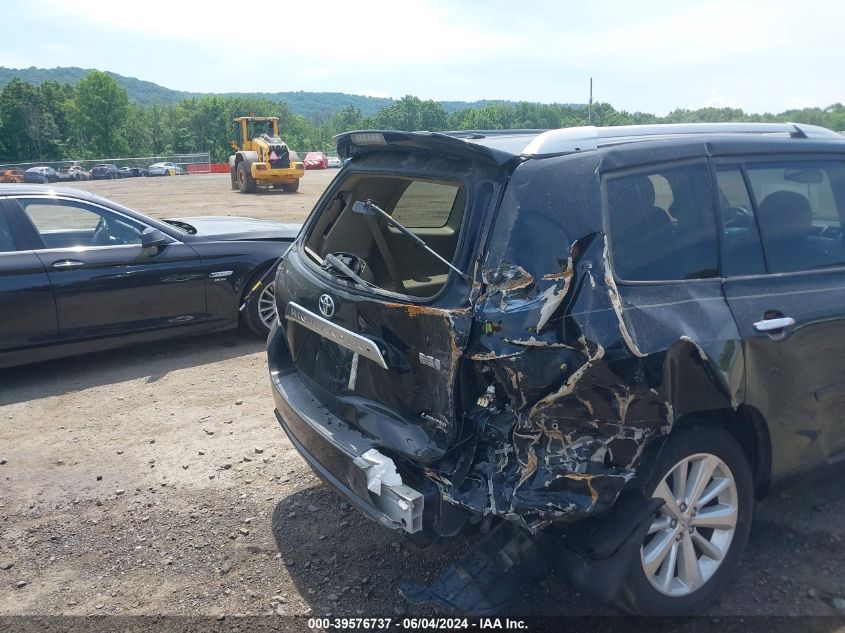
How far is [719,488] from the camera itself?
9.66 ft

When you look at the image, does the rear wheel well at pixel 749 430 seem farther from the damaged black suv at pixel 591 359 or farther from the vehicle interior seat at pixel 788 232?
the vehicle interior seat at pixel 788 232

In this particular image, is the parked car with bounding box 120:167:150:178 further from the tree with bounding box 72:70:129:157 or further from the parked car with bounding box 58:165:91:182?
the tree with bounding box 72:70:129:157

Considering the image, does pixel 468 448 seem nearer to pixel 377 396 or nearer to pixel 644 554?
pixel 377 396

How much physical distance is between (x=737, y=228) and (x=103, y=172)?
50192mm

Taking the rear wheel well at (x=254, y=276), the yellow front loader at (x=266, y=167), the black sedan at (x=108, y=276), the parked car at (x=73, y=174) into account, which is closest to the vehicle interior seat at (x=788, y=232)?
the black sedan at (x=108, y=276)

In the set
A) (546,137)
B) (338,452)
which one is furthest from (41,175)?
(546,137)

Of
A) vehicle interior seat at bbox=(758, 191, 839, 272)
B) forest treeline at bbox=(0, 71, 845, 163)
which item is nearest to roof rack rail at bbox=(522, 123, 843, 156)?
vehicle interior seat at bbox=(758, 191, 839, 272)

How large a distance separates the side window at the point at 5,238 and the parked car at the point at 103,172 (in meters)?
45.3

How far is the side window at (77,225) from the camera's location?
5.98m

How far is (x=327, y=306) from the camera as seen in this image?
10.5ft

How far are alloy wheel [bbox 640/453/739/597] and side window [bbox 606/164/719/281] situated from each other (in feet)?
2.46

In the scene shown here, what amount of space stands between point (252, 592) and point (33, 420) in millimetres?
2861

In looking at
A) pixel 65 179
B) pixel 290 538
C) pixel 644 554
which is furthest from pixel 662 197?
pixel 65 179

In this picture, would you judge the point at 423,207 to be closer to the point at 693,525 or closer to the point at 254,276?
the point at 693,525
